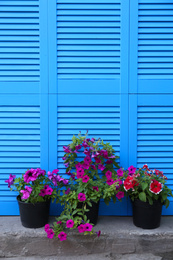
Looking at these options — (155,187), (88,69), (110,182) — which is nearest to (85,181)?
(110,182)

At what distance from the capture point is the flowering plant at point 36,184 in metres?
2.54

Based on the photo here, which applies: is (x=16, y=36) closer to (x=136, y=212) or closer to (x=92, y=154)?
(x=92, y=154)

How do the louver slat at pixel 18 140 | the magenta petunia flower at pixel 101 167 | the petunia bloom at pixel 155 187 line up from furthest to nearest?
the louver slat at pixel 18 140, the magenta petunia flower at pixel 101 167, the petunia bloom at pixel 155 187

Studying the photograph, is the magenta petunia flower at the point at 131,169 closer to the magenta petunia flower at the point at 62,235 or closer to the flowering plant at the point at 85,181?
the flowering plant at the point at 85,181

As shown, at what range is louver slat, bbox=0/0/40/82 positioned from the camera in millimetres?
2807

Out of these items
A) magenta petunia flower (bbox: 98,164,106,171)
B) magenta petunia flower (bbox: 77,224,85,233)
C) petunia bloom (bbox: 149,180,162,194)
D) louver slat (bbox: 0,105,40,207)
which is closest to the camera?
magenta petunia flower (bbox: 77,224,85,233)

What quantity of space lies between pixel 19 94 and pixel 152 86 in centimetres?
129

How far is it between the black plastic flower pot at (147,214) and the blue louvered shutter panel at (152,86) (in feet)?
1.34

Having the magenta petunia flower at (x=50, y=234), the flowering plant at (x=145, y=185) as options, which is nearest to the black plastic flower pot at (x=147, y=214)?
the flowering plant at (x=145, y=185)

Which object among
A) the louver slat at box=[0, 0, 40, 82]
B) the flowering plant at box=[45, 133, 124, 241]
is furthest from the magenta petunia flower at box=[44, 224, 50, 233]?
the louver slat at box=[0, 0, 40, 82]

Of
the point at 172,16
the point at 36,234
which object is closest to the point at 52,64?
the point at 172,16

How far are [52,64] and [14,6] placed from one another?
0.67 meters

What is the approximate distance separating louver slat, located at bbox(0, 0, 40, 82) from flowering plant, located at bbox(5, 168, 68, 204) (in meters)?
0.93

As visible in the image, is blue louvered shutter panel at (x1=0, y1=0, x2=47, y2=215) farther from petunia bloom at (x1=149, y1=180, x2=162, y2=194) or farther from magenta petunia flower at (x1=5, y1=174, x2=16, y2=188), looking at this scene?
petunia bloom at (x1=149, y1=180, x2=162, y2=194)
